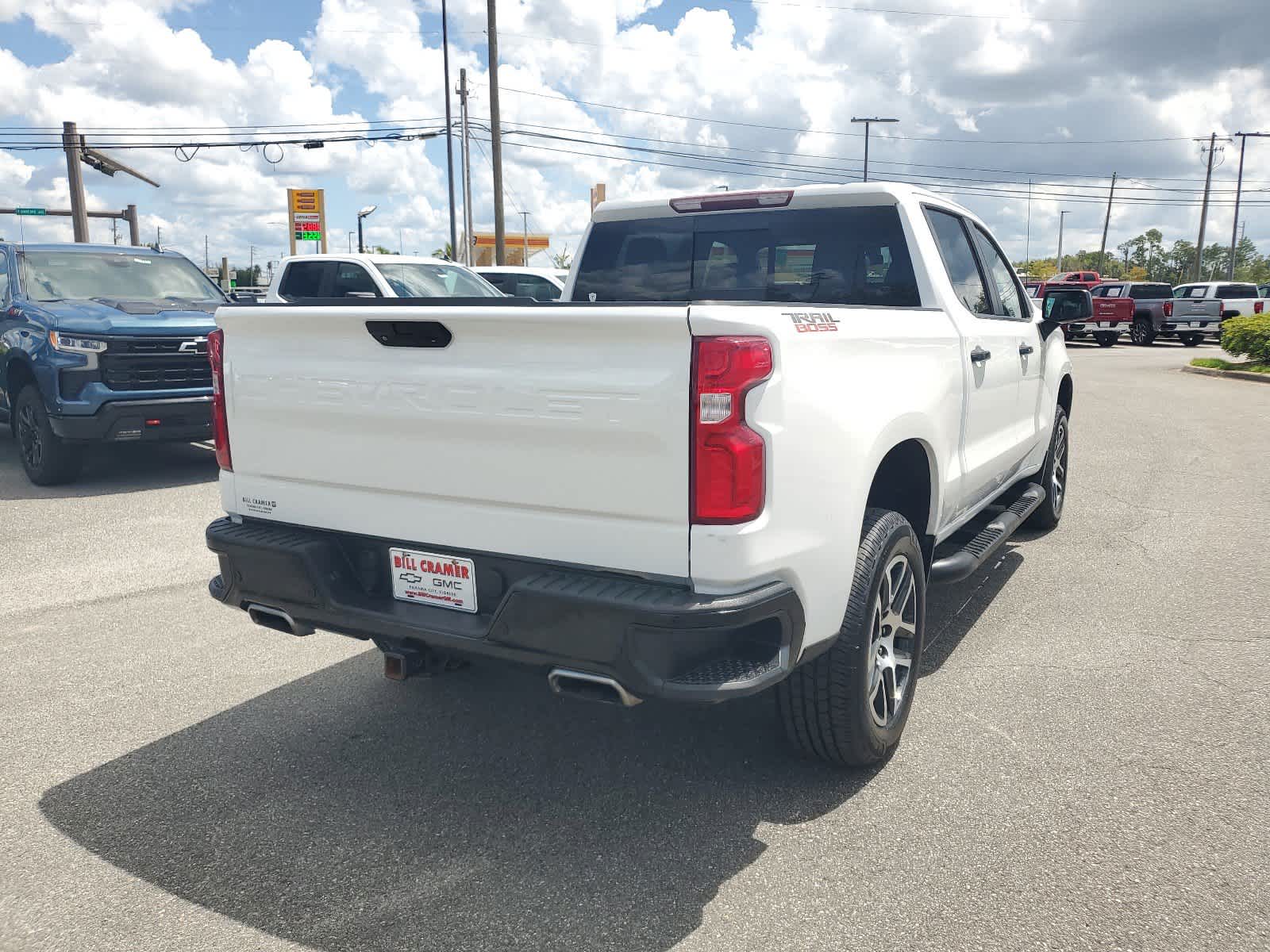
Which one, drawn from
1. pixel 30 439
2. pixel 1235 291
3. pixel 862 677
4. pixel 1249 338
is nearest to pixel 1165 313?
pixel 1235 291

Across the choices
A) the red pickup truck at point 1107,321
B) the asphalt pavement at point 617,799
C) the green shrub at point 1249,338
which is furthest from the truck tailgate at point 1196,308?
the asphalt pavement at point 617,799

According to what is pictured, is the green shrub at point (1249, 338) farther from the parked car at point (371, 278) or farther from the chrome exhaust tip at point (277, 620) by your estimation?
the chrome exhaust tip at point (277, 620)

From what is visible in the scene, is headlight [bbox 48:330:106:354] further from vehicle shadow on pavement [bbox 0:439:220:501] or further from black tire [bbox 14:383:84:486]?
vehicle shadow on pavement [bbox 0:439:220:501]

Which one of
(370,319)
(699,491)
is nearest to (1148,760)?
(699,491)

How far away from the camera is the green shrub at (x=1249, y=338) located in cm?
1919

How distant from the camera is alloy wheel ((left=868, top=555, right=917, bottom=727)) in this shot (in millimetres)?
3428

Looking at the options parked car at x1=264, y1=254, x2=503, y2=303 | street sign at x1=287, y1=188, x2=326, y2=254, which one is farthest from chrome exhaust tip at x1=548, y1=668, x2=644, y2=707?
street sign at x1=287, y1=188, x2=326, y2=254

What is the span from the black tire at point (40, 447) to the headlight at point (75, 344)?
0.55 m

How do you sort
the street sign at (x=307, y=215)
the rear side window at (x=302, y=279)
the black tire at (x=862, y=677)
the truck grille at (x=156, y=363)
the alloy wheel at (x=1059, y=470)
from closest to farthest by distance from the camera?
the black tire at (x=862, y=677), the alloy wheel at (x=1059, y=470), the truck grille at (x=156, y=363), the rear side window at (x=302, y=279), the street sign at (x=307, y=215)

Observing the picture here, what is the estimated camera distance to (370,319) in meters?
3.09

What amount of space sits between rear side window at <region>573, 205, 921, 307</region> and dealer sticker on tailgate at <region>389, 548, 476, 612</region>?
2054 millimetres

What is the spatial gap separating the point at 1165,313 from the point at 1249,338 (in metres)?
11.7

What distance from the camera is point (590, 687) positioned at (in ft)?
9.15

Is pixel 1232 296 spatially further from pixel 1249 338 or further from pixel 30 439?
pixel 30 439
